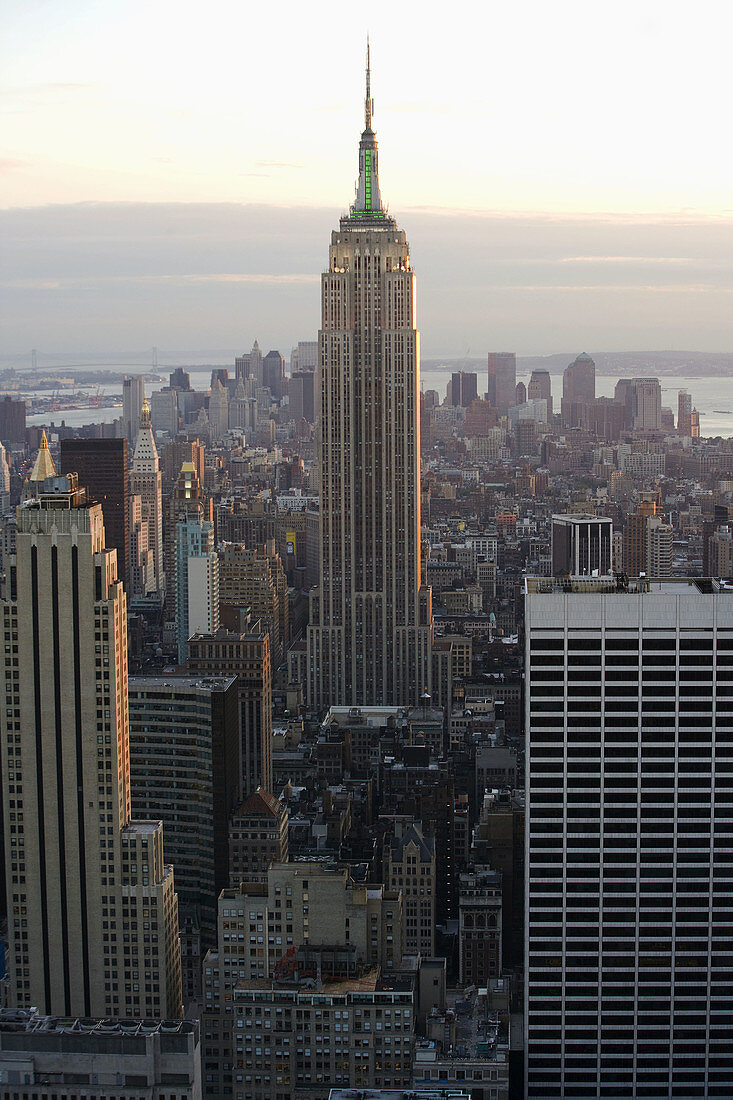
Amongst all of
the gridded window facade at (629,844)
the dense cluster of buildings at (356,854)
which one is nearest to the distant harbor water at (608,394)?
the dense cluster of buildings at (356,854)

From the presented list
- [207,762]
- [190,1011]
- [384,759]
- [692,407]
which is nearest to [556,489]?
[692,407]

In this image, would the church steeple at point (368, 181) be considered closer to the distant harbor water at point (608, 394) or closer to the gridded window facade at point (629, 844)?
the distant harbor water at point (608, 394)

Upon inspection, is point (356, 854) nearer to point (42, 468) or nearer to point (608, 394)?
point (42, 468)

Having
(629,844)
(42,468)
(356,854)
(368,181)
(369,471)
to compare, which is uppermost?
(368,181)

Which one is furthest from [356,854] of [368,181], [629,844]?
[368,181]

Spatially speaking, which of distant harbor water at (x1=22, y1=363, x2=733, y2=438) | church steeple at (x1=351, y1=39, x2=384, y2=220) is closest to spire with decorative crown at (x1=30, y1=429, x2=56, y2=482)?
distant harbor water at (x1=22, y1=363, x2=733, y2=438)

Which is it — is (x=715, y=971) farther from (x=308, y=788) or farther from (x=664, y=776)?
(x=308, y=788)
